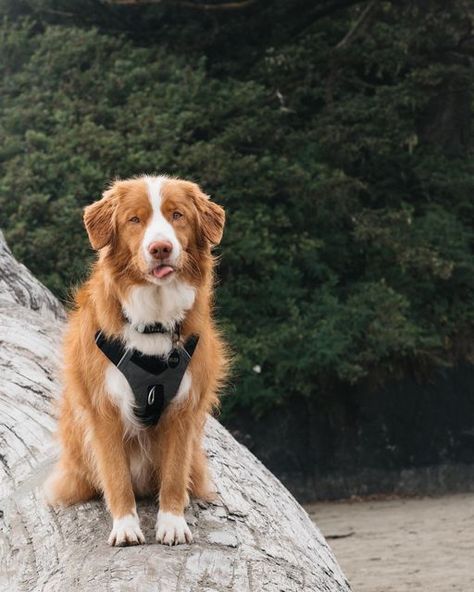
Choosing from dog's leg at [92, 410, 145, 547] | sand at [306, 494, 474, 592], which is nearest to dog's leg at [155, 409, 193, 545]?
dog's leg at [92, 410, 145, 547]

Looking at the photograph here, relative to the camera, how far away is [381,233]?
13328 millimetres

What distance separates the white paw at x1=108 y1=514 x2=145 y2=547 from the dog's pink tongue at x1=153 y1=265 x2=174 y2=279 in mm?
851

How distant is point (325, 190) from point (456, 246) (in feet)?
5.84

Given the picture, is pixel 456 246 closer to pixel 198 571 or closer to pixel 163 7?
pixel 163 7

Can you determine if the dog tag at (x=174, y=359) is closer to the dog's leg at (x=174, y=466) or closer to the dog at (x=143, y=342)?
the dog at (x=143, y=342)

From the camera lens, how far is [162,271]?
392 cm

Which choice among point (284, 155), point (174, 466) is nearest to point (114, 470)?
point (174, 466)

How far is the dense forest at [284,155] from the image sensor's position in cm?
1319

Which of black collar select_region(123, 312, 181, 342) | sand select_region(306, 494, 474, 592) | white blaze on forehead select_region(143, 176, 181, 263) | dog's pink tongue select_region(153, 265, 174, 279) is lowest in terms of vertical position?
sand select_region(306, 494, 474, 592)

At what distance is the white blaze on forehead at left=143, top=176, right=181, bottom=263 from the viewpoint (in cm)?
388

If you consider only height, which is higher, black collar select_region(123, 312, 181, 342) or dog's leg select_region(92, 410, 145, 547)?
black collar select_region(123, 312, 181, 342)

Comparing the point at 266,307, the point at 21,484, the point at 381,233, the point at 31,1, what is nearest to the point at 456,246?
the point at 381,233

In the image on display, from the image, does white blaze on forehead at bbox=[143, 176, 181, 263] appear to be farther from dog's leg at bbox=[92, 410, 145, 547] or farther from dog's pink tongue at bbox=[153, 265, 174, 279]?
dog's leg at bbox=[92, 410, 145, 547]

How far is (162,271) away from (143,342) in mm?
318
